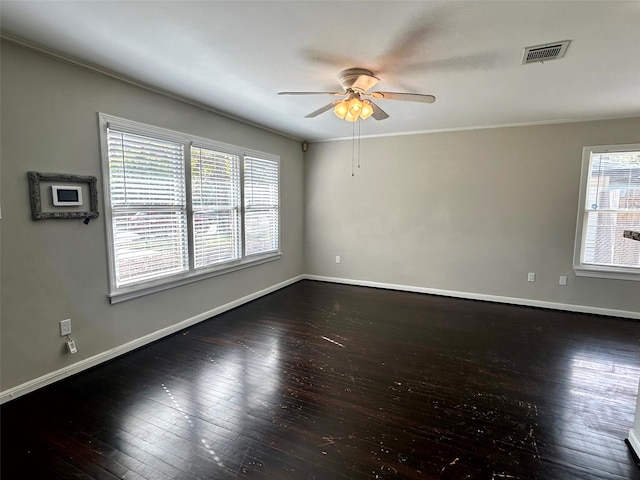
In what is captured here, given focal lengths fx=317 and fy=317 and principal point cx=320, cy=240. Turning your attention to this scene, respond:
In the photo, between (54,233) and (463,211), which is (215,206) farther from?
(463,211)

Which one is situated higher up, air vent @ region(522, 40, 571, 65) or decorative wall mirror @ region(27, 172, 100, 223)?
air vent @ region(522, 40, 571, 65)

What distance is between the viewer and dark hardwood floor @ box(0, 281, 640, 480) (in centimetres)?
174

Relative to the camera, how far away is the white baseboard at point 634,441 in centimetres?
179

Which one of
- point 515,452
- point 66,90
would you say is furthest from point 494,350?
point 66,90

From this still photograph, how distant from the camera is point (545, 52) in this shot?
2225 millimetres

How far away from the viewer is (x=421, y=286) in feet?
16.6

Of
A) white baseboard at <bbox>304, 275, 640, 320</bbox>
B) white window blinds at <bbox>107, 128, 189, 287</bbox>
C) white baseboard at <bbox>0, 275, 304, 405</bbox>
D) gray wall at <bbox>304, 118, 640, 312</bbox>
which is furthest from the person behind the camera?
gray wall at <bbox>304, 118, 640, 312</bbox>

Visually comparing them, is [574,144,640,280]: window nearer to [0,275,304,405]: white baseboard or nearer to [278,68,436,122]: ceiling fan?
[278,68,436,122]: ceiling fan

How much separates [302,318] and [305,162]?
299 cm

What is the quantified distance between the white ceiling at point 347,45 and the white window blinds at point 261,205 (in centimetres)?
126

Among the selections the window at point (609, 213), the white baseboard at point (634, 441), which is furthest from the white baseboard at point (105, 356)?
the window at point (609, 213)

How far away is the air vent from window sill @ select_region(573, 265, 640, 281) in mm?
2984

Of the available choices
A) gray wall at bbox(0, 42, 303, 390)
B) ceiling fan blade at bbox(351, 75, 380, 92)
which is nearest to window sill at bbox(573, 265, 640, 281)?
ceiling fan blade at bbox(351, 75, 380, 92)

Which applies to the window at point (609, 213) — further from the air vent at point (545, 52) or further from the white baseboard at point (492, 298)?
the air vent at point (545, 52)
